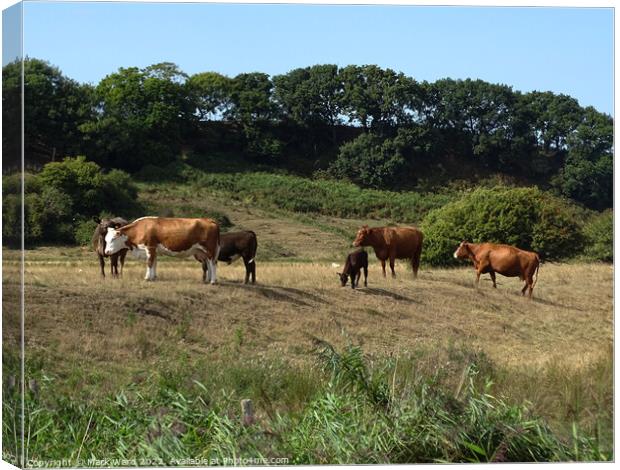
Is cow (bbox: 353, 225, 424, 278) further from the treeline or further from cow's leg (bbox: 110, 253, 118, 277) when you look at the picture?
cow's leg (bbox: 110, 253, 118, 277)

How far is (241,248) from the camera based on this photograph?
12000 millimetres

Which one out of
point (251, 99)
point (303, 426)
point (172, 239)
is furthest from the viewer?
point (172, 239)

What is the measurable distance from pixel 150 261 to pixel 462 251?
136 inches

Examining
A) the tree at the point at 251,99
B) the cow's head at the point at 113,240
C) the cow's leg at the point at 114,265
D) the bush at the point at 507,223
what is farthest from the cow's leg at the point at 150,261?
the bush at the point at 507,223

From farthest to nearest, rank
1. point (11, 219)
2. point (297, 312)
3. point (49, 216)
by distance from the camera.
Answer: point (297, 312)
point (49, 216)
point (11, 219)

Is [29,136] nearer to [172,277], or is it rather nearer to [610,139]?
[172,277]

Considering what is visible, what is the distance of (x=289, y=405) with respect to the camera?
9648mm

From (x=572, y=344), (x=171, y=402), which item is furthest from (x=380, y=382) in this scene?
(x=572, y=344)

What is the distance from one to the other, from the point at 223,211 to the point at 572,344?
3.83 m

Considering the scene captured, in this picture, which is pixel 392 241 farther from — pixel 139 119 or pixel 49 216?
pixel 49 216

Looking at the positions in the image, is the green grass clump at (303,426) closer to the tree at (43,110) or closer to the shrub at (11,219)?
the shrub at (11,219)

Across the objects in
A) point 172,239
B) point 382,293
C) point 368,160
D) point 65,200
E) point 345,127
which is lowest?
point 382,293

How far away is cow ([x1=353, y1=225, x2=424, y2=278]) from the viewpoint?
11703mm

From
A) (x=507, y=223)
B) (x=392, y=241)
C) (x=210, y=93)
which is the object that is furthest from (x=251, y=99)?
(x=507, y=223)
